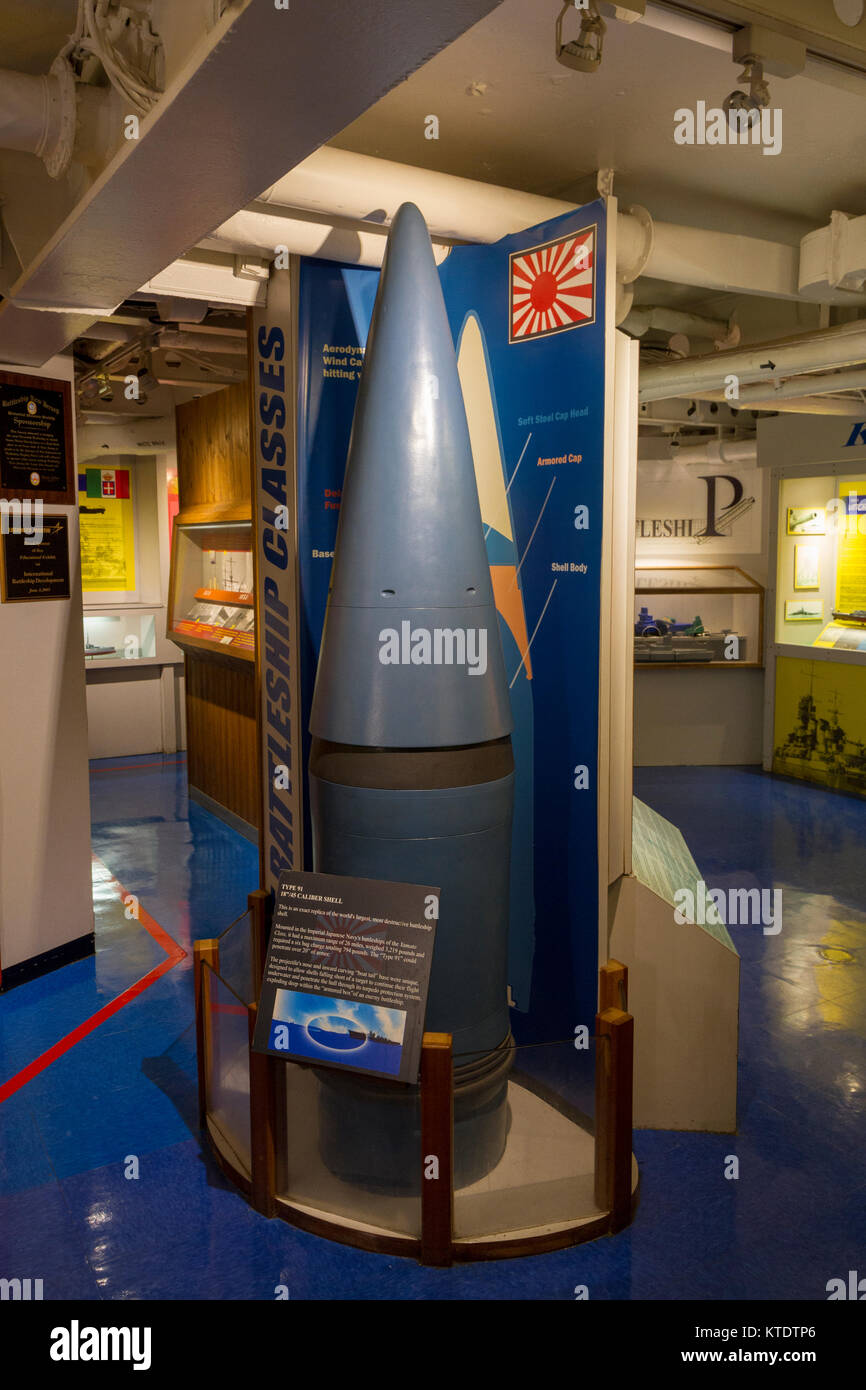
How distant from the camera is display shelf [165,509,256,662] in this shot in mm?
7543

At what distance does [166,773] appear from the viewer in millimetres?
9805

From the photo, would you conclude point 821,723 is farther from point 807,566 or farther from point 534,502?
point 534,502

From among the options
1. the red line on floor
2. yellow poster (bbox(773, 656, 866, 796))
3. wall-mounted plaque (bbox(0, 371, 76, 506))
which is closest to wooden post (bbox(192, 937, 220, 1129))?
the red line on floor

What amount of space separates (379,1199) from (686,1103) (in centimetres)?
131

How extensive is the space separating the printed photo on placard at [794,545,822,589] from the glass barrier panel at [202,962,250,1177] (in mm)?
7957

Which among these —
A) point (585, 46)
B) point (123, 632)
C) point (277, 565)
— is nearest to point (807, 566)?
point (123, 632)

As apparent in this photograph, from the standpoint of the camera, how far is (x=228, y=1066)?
351 cm

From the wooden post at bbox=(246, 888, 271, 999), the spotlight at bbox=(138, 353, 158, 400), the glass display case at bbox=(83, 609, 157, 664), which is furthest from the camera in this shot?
the glass display case at bbox=(83, 609, 157, 664)

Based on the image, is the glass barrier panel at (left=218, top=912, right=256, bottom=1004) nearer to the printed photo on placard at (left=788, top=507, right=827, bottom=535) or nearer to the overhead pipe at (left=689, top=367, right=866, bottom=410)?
the overhead pipe at (left=689, top=367, right=866, bottom=410)

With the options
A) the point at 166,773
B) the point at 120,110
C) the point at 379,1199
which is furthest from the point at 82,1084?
the point at 166,773

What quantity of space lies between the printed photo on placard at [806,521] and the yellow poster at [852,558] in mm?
243

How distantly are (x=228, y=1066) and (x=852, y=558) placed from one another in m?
7.96

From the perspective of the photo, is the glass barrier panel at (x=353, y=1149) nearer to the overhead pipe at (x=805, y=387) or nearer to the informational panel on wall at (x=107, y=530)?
the overhead pipe at (x=805, y=387)
